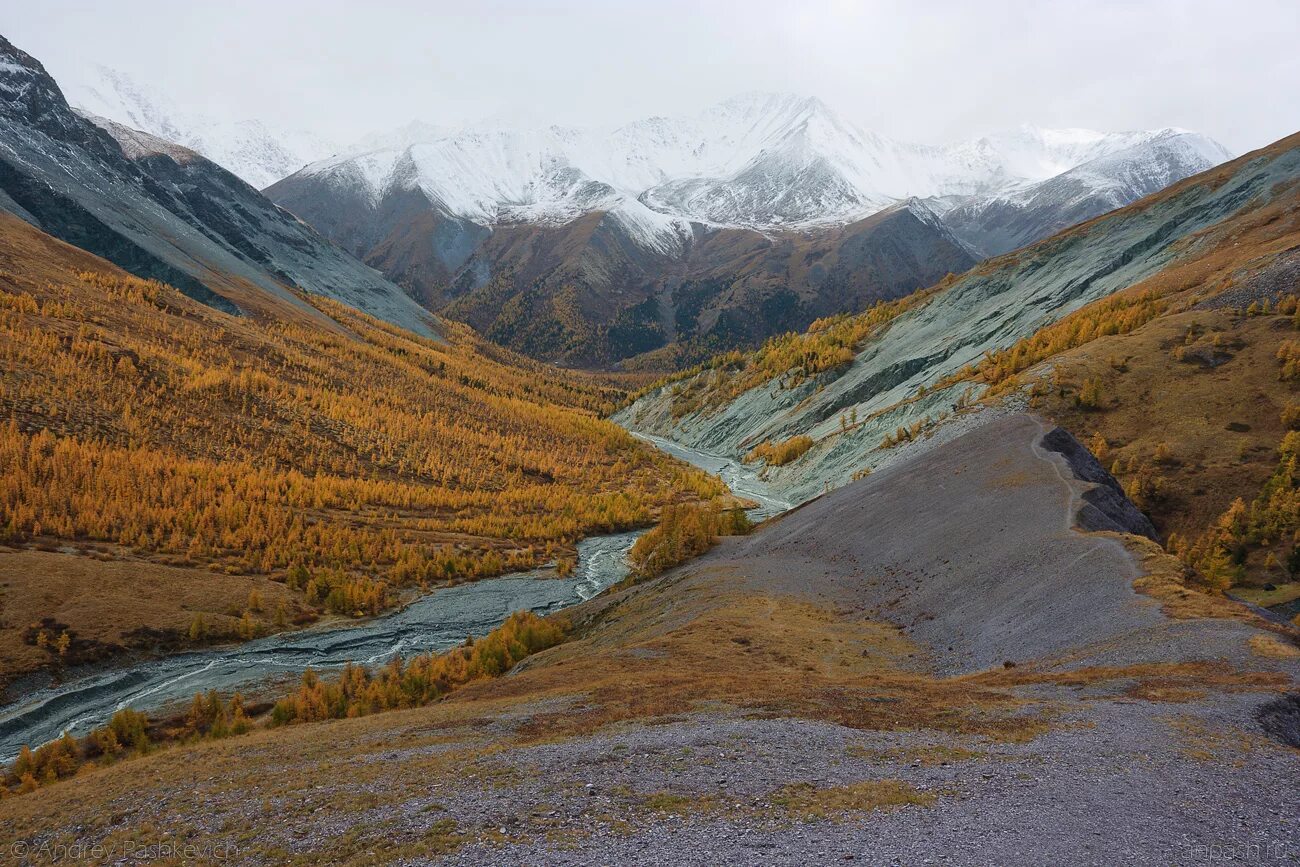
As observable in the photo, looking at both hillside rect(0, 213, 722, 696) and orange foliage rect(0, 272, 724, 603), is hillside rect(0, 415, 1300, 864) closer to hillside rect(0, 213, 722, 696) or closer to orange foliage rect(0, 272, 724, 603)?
hillside rect(0, 213, 722, 696)

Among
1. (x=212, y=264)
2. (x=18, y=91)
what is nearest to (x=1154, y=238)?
(x=212, y=264)

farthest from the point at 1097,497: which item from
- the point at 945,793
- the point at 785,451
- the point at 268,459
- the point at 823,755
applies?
the point at 268,459

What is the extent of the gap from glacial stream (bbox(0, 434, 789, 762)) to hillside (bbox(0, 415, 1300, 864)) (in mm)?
8143

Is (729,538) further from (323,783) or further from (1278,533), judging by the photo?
(323,783)

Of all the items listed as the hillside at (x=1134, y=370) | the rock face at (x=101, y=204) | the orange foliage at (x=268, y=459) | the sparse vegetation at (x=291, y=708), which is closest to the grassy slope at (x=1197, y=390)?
the hillside at (x=1134, y=370)

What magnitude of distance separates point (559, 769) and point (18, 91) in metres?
216

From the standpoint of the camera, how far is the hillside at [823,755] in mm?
11375

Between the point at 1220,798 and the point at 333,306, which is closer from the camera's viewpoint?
the point at 1220,798

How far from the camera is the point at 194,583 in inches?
1838

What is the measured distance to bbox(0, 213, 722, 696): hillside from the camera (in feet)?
144

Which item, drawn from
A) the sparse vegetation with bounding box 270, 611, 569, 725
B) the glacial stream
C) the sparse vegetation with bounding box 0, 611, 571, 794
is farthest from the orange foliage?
the sparse vegetation with bounding box 0, 611, 571, 794

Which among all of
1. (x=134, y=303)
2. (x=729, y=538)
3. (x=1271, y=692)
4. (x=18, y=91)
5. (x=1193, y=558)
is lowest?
(x=729, y=538)

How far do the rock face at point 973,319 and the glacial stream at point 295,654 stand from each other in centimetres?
3564

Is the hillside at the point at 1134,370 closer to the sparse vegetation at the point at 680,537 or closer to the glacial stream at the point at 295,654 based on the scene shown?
the sparse vegetation at the point at 680,537
